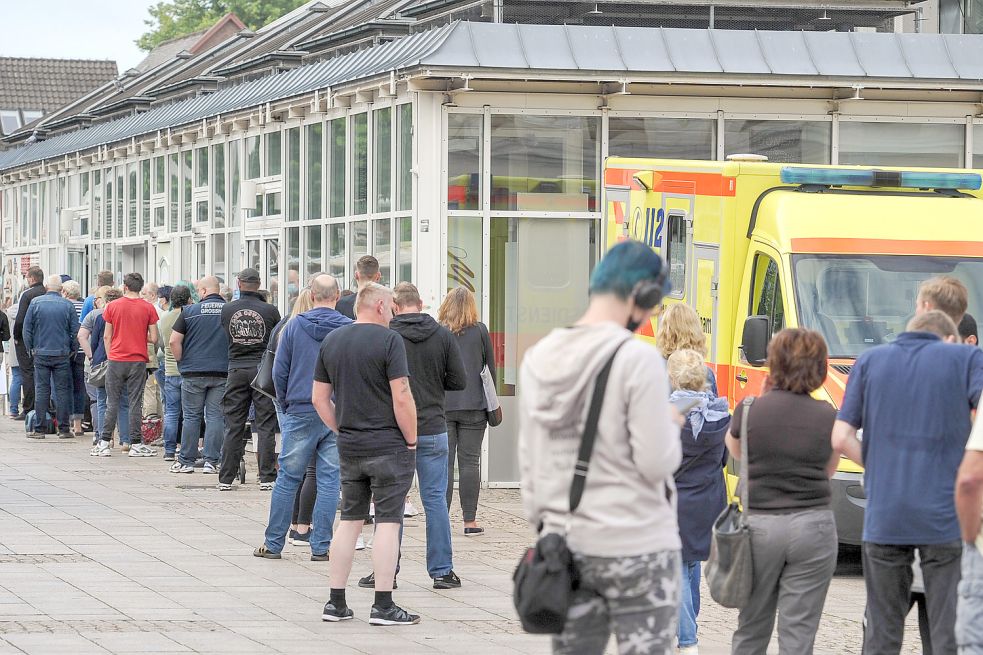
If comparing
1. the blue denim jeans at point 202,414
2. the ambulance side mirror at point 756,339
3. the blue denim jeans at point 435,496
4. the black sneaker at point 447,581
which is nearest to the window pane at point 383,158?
the blue denim jeans at point 202,414

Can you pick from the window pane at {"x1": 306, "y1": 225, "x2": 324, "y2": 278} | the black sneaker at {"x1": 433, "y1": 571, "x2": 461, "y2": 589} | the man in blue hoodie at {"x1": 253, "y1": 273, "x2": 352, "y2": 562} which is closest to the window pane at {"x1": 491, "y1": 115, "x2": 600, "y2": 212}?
the window pane at {"x1": 306, "y1": 225, "x2": 324, "y2": 278}

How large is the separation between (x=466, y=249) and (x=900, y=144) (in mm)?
4500

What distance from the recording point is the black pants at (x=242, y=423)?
14.7 m

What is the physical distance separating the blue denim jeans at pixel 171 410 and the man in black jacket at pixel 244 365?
2.21 meters

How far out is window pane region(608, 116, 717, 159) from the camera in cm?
1634

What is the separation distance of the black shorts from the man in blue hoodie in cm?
184

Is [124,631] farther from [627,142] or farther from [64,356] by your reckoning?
[64,356]

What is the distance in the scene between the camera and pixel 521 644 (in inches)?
333

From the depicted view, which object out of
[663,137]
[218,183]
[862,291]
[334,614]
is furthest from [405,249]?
[334,614]

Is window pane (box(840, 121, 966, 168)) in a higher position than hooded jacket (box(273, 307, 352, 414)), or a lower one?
higher

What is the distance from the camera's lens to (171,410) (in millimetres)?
17859

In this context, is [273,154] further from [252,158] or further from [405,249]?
[405,249]

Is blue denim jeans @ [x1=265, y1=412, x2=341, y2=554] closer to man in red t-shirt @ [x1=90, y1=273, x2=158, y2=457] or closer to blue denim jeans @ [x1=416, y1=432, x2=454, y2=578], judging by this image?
blue denim jeans @ [x1=416, y1=432, x2=454, y2=578]

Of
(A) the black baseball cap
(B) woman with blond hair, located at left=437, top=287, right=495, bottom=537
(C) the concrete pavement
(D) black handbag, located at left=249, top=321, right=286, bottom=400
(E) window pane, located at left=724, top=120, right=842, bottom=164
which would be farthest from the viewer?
(E) window pane, located at left=724, top=120, right=842, bottom=164
